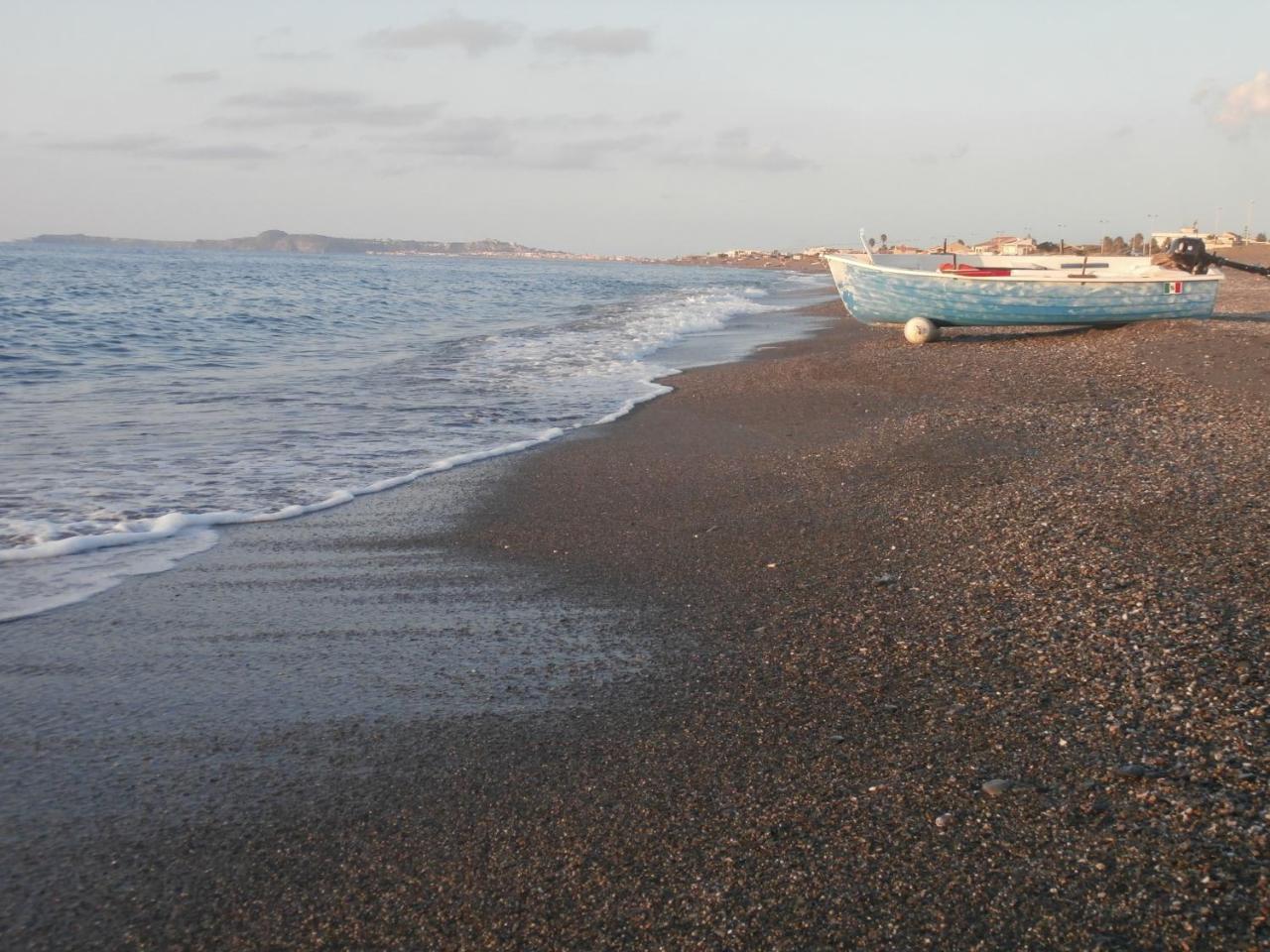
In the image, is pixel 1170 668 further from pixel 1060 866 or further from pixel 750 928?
pixel 750 928

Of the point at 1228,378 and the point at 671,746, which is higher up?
the point at 1228,378

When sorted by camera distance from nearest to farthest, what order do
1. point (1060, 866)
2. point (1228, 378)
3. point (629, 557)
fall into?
point (1060, 866), point (629, 557), point (1228, 378)

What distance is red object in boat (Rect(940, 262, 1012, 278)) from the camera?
15.4 metres

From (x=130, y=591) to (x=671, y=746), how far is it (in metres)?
3.27

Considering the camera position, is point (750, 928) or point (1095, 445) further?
point (1095, 445)

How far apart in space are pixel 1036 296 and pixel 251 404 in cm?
1125

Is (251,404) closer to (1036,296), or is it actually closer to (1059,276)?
(1036,296)

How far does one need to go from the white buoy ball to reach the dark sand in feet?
31.3

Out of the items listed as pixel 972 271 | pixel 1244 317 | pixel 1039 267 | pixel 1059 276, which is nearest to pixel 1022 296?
pixel 1059 276

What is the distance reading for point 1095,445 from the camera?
7559mm

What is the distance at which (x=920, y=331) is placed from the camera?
15914mm

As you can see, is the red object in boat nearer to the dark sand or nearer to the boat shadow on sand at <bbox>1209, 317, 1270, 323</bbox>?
the boat shadow on sand at <bbox>1209, 317, 1270, 323</bbox>

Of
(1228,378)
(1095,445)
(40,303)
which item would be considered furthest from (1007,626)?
(40,303)

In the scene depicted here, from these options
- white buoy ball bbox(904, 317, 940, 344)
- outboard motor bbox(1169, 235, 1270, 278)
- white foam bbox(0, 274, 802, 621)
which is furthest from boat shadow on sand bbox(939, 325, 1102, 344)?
white foam bbox(0, 274, 802, 621)
